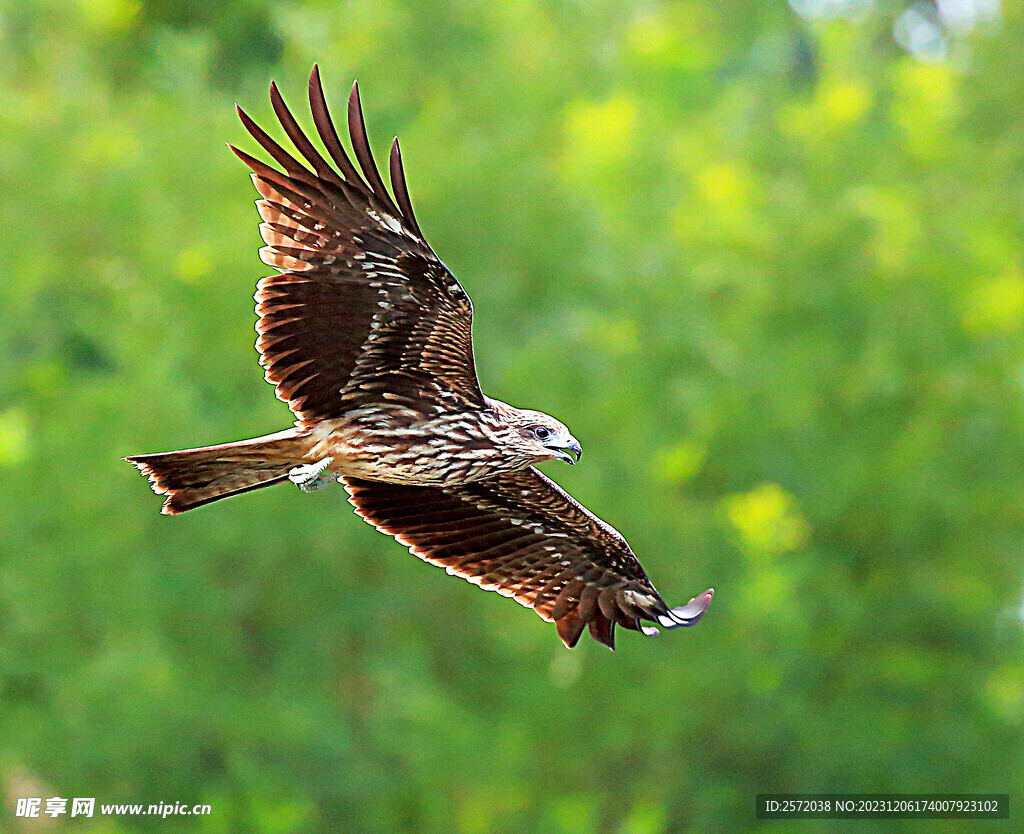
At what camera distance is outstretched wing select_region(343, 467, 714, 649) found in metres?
6.77

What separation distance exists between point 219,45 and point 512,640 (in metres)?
8.19

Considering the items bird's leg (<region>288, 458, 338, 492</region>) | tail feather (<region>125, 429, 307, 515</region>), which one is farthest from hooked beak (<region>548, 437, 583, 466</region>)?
tail feather (<region>125, 429, 307, 515</region>)

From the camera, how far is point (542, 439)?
19.7ft

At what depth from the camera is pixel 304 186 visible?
5590 millimetres

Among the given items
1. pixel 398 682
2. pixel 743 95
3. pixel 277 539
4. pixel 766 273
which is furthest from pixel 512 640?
pixel 743 95

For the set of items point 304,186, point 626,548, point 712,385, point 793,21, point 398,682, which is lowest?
point 626,548

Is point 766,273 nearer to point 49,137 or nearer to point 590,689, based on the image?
point 590,689

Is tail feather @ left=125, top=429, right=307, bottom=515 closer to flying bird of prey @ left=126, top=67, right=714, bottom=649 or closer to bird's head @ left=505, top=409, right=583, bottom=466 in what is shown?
flying bird of prey @ left=126, top=67, right=714, bottom=649

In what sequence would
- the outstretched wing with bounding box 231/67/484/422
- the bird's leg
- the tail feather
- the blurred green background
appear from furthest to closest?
1. the blurred green background
2. the bird's leg
3. the tail feather
4. the outstretched wing with bounding box 231/67/484/422

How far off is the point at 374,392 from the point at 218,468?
68 centimetres

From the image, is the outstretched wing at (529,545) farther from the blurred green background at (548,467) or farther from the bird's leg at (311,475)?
the blurred green background at (548,467)

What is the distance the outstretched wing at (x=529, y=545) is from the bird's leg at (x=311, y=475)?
0.63 meters

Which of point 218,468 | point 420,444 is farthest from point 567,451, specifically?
point 218,468

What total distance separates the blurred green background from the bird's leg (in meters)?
7.15
